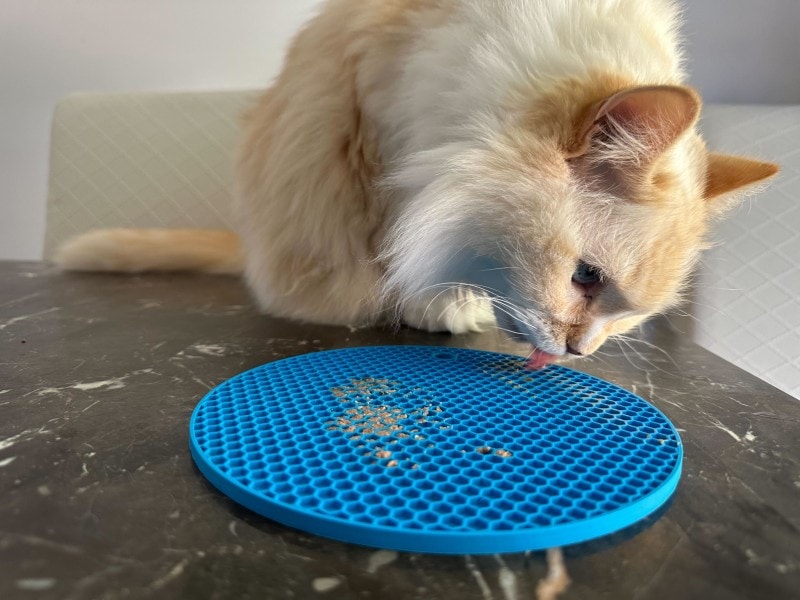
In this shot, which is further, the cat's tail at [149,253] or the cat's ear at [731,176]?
the cat's tail at [149,253]

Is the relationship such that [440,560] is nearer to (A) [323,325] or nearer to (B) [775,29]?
(A) [323,325]

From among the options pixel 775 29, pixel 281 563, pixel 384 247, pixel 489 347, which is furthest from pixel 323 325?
pixel 775 29

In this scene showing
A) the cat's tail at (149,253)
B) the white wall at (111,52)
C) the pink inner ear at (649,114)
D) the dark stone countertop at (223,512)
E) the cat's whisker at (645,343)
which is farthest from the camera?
the white wall at (111,52)

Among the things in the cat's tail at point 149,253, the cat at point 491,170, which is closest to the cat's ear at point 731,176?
the cat at point 491,170

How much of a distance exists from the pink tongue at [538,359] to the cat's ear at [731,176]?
0.38 m

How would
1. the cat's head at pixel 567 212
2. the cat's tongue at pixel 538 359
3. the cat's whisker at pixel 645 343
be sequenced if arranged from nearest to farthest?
the cat's head at pixel 567 212 < the cat's tongue at pixel 538 359 < the cat's whisker at pixel 645 343

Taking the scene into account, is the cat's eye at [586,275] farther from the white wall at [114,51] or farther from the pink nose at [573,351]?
the white wall at [114,51]

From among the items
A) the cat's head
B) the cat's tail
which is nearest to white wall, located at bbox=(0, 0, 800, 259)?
the cat's tail

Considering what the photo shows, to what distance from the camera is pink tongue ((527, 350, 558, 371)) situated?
3.17 feet

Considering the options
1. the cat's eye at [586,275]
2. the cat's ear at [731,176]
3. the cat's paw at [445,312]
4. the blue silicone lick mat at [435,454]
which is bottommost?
the cat's paw at [445,312]

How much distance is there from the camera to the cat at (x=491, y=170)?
0.85 metres

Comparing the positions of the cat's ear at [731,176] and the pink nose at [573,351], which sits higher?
the cat's ear at [731,176]

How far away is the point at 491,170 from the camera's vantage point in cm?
86

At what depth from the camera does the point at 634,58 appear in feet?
3.03
